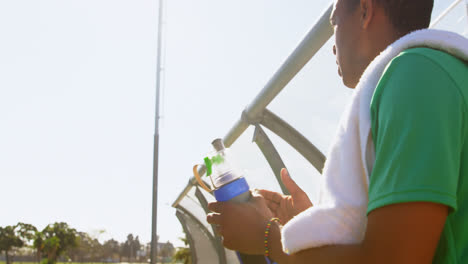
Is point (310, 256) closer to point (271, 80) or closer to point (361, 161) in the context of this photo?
point (361, 161)

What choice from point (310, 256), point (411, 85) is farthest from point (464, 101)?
point (310, 256)

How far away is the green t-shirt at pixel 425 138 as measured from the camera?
0.94 metres

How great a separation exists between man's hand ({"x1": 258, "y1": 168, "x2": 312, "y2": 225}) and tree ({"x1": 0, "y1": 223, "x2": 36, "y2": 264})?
111 meters

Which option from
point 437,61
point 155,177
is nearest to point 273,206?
point 437,61

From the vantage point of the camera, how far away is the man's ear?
1.40 metres

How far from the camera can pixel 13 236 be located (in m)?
104

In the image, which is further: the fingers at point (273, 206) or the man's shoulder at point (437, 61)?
the fingers at point (273, 206)

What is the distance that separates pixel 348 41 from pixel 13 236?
384 feet

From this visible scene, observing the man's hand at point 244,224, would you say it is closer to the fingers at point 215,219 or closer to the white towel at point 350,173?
the fingers at point 215,219

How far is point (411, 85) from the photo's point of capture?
101 centimetres

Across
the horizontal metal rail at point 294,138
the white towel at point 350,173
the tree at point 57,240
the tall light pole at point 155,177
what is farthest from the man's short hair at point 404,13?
the tree at point 57,240

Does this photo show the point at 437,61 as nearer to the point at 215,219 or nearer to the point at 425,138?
the point at 425,138

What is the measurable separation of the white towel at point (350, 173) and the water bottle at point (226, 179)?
0.35 metres

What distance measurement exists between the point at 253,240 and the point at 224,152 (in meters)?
0.47
